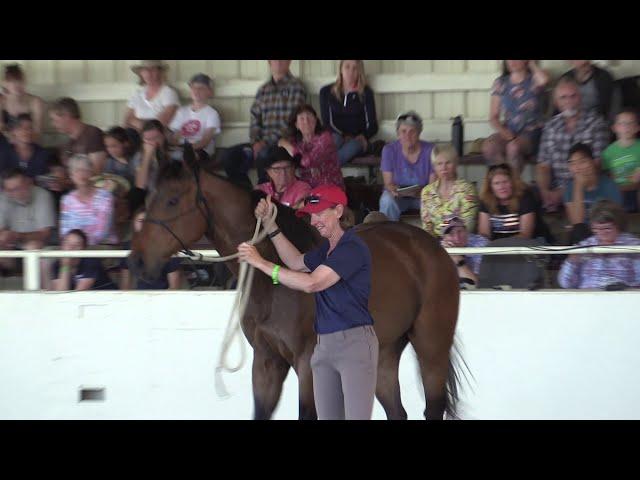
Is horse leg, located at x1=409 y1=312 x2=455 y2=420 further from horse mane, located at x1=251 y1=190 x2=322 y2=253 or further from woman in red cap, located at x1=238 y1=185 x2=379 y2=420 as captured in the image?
woman in red cap, located at x1=238 y1=185 x2=379 y2=420

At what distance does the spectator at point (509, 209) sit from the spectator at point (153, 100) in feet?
9.50

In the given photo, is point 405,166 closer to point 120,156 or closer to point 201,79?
point 201,79

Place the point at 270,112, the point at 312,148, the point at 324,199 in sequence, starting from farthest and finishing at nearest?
the point at 270,112 → the point at 312,148 → the point at 324,199

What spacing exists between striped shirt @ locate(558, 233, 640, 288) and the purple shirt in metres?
1.53

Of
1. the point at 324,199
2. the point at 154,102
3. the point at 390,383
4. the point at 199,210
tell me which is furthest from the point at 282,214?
the point at 154,102

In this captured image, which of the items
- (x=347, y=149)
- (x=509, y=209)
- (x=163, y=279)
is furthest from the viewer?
(x=347, y=149)

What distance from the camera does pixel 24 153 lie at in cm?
719

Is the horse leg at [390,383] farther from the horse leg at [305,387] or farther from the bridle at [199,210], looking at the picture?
the bridle at [199,210]

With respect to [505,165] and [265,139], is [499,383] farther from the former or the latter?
[265,139]

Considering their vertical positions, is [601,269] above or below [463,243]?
below

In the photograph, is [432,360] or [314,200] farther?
[432,360]

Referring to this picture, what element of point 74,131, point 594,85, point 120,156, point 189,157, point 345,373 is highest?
point 594,85

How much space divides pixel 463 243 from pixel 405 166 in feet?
3.68

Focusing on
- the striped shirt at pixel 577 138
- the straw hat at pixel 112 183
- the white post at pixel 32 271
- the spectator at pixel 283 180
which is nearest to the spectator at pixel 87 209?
the straw hat at pixel 112 183
